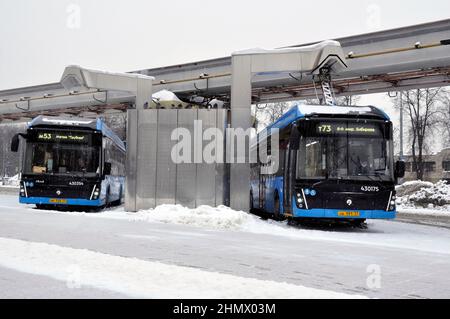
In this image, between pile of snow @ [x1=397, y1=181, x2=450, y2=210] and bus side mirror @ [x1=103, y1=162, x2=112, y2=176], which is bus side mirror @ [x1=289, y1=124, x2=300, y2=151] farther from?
pile of snow @ [x1=397, y1=181, x2=450, y2=210]

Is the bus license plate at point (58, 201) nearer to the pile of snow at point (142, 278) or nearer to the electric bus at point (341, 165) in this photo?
the electric bus at point (341, 165)

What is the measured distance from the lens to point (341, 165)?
1530 centimetres

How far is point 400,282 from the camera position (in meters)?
7.49

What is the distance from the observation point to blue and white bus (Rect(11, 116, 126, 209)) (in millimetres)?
20734

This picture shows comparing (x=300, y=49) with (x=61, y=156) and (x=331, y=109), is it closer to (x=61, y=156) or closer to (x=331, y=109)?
(x=331, y=109)

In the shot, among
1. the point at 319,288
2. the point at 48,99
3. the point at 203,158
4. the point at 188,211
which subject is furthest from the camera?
the point at 48,99

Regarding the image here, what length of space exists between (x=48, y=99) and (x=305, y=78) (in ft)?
67.8

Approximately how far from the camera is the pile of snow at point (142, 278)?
625cm

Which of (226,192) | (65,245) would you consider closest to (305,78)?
(226,192)

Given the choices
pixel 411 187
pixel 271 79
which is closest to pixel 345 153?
pixel 271 79

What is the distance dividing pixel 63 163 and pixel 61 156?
274mm

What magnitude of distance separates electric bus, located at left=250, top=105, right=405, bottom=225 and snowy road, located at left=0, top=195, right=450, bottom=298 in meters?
0.84

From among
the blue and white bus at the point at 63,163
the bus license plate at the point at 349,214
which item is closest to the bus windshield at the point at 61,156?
the blue and white bus at the point at 63,163
